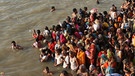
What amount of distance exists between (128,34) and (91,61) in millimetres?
2256

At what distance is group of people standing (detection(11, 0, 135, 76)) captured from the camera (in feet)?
40.3

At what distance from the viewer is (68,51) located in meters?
13.8

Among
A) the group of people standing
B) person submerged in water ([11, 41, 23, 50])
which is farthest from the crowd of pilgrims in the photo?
person submerged in water ([11, 41, 23, 50])

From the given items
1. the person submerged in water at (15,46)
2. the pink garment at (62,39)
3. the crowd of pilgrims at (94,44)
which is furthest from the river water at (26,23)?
the pink garment at (62,39)

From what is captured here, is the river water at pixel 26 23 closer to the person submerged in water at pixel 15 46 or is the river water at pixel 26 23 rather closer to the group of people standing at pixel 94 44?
the person submerged in water at pixel 15 46

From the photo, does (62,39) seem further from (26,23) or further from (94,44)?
(26,23)

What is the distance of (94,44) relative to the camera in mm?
13070

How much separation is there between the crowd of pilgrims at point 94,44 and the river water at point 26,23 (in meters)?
0.73

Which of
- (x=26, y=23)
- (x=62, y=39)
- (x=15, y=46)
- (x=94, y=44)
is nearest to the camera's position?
(x=94, y=44)

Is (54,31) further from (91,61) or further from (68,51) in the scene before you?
(91,61)

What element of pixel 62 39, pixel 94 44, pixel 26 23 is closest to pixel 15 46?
pixel 62 39

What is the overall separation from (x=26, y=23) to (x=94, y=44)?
8389mm

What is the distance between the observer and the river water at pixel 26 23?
15.4 meters

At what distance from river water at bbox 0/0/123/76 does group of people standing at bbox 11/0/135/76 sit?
74cm
